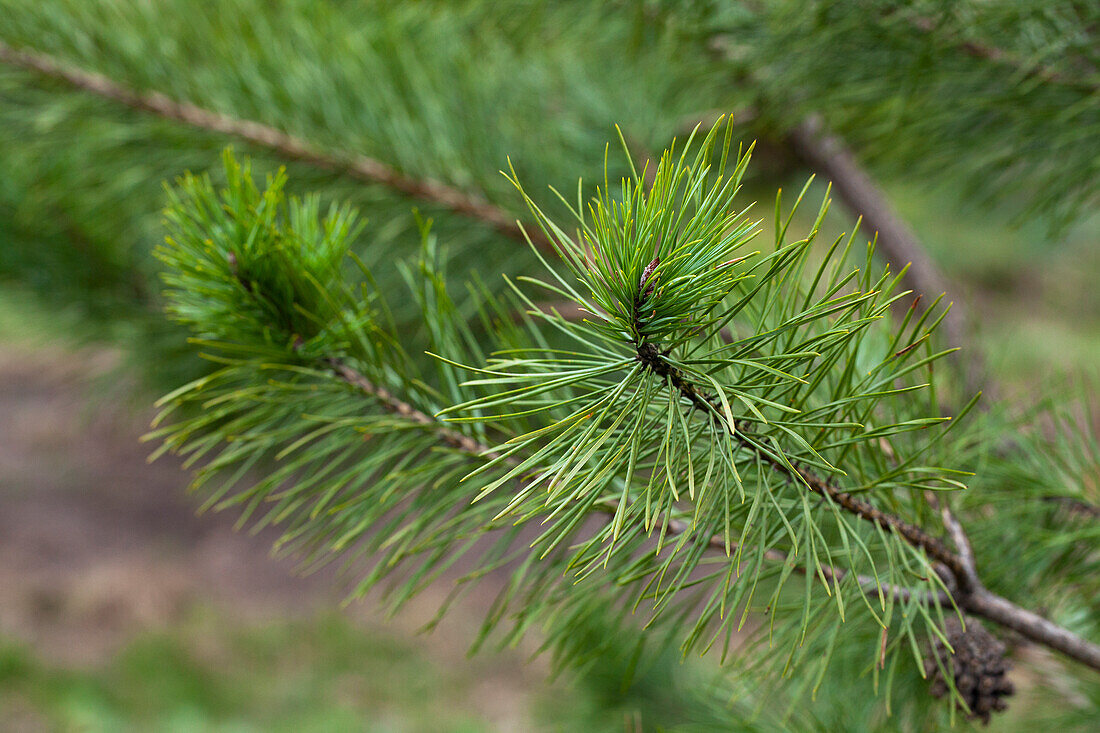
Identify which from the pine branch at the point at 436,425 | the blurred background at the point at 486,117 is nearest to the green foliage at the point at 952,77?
the blurred background at the point at 486,117

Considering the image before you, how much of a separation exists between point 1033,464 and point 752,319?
11.1 inches

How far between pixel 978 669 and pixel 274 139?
576mm

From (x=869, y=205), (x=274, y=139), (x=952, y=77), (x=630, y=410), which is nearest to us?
(x=630, y=410)

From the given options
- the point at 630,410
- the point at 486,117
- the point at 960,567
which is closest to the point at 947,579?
the point at 960,567

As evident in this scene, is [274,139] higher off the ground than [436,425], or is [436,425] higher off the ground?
[274,139]

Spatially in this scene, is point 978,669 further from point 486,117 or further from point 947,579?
point 486,117

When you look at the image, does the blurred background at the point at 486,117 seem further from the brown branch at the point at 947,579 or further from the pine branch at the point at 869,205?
the brown branch at the point at 947,579

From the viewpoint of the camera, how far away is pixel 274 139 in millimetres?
581

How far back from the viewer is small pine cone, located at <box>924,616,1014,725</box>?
0.31m

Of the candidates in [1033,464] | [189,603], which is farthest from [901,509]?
[189,603]

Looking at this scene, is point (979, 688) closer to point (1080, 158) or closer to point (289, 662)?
point (1080, 158)

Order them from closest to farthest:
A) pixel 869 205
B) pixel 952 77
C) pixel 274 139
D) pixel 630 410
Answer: pixel 630 410, pixel 952 77, pixel 274 139, pixel 869 205

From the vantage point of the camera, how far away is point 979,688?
1.03 ft

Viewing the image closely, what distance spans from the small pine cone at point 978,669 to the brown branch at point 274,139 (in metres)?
0.39
